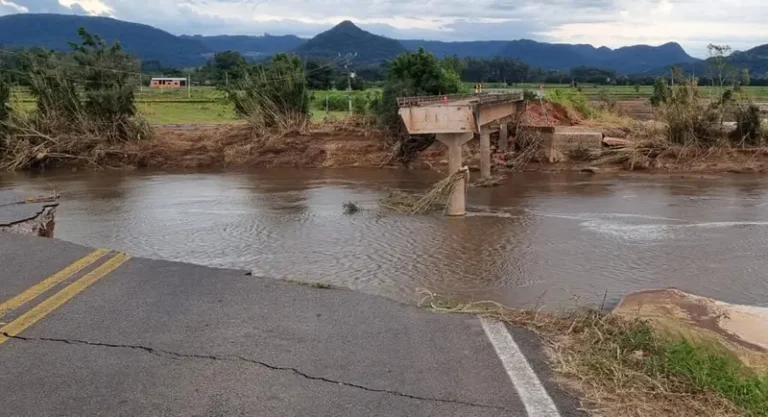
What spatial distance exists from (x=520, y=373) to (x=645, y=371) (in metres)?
0.78

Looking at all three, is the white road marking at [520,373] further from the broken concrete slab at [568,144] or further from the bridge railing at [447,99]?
the broken concrete slab at [568,144]

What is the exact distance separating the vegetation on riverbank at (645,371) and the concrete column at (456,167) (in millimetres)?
11508

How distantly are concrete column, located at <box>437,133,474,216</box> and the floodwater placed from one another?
581 mm

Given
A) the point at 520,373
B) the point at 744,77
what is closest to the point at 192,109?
the point at 744,77

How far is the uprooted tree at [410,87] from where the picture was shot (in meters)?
29.8

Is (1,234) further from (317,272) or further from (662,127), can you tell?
(662,127)

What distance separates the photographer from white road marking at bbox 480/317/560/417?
4180mm

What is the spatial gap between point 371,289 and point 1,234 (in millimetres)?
4610

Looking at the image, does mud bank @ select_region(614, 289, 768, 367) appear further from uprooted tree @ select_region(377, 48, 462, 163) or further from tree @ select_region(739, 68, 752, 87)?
tree @ select_region(739, 68, 752, 87)

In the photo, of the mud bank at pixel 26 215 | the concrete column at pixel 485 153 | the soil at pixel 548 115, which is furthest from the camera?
the soil at pixel 548 115

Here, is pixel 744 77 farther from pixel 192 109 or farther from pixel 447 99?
pixel 192 109

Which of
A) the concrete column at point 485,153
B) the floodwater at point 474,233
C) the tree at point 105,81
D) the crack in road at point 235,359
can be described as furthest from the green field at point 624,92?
the crack in road at point 235,359

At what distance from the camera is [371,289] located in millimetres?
9547

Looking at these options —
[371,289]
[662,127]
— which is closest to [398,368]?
[371,289]
